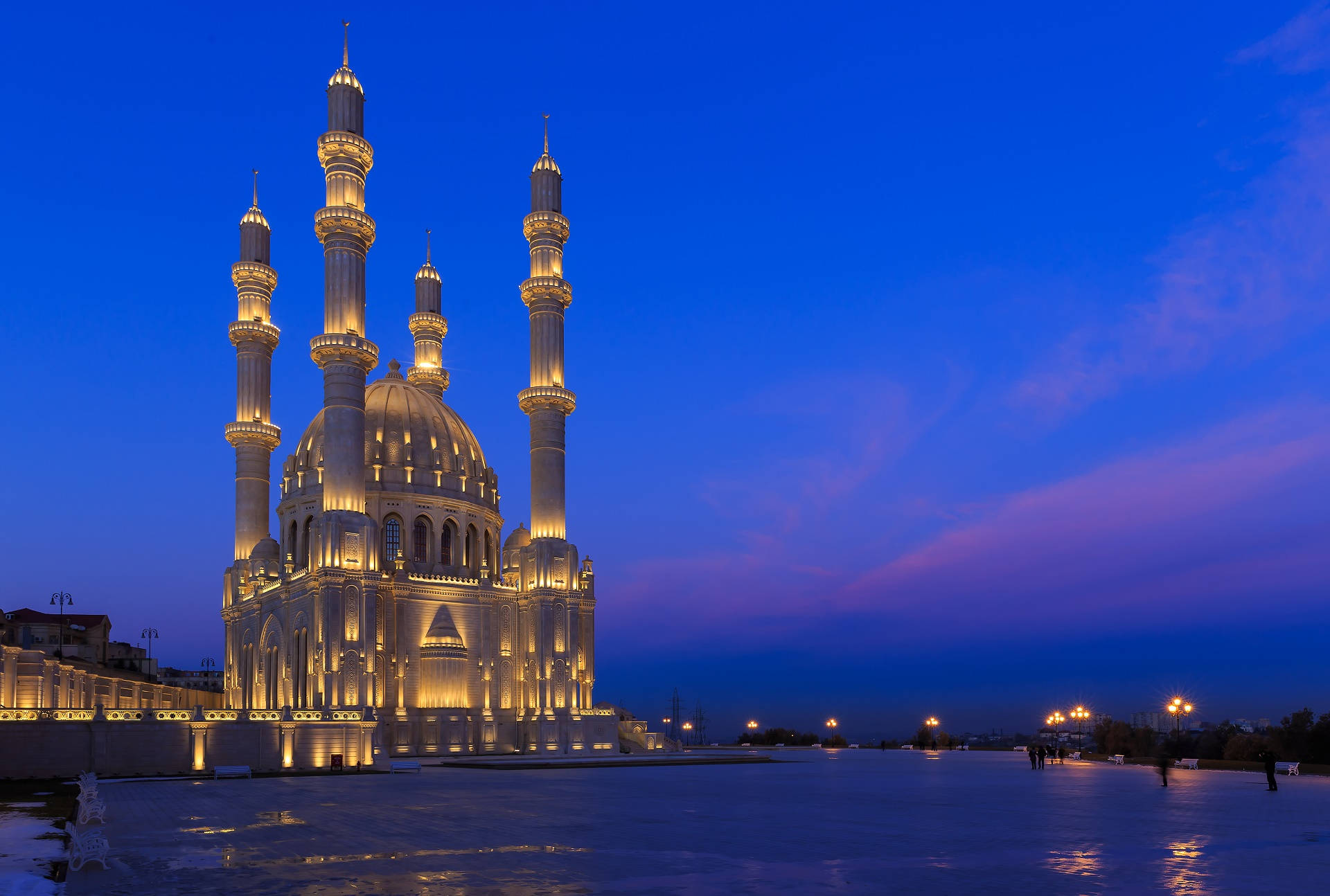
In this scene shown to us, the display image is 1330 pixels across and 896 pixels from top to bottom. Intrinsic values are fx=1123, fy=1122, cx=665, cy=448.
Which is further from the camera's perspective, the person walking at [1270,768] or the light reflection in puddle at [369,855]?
the person walking at [1270,768]

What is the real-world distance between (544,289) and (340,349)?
15656 millimetres

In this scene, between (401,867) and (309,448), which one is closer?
(401,867)

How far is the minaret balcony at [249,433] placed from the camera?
75.9 metres

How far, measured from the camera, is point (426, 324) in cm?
8812

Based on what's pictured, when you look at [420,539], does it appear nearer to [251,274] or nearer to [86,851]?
[251,274]

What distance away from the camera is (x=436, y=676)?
214 ft

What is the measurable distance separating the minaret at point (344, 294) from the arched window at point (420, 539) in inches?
442

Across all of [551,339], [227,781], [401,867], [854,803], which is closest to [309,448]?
[551,339]

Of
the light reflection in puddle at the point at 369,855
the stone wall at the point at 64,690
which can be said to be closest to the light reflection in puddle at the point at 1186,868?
the light reflection in puddle at the point at 369,855

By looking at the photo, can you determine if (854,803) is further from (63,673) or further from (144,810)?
(63,673)

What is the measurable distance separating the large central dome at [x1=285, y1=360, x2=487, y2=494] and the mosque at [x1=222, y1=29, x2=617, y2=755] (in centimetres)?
13

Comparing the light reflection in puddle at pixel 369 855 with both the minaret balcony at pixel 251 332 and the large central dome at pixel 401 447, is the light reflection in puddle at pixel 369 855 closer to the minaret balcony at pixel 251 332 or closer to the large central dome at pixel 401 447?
the large central dome at pixel 401 447

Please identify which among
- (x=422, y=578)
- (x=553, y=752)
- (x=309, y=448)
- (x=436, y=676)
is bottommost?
(x=553, y=752)

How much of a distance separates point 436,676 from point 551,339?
21966 millimetres
